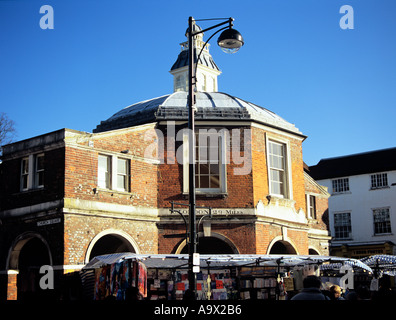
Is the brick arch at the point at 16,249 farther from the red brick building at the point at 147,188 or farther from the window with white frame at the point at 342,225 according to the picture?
the window with white frame at the point at 342,225

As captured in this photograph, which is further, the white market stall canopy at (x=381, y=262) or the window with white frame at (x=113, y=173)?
the white market stall canopy at (x=381, y=262)

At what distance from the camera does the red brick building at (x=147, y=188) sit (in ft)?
62.8

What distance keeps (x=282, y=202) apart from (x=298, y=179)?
5.99 ft

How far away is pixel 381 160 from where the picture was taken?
4150cm

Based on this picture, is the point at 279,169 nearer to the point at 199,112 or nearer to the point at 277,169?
the point at 277,169

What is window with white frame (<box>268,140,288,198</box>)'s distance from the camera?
75.5 feet

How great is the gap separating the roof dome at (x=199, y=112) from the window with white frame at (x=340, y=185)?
61.4 ft

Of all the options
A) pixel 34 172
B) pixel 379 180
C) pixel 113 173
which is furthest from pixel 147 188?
pixel 379 180

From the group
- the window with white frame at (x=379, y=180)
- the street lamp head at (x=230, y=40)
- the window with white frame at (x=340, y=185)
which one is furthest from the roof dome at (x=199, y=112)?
the window with white frame at (x=340, y=185)

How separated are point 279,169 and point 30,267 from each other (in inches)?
421

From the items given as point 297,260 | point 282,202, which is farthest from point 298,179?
point 297,260
